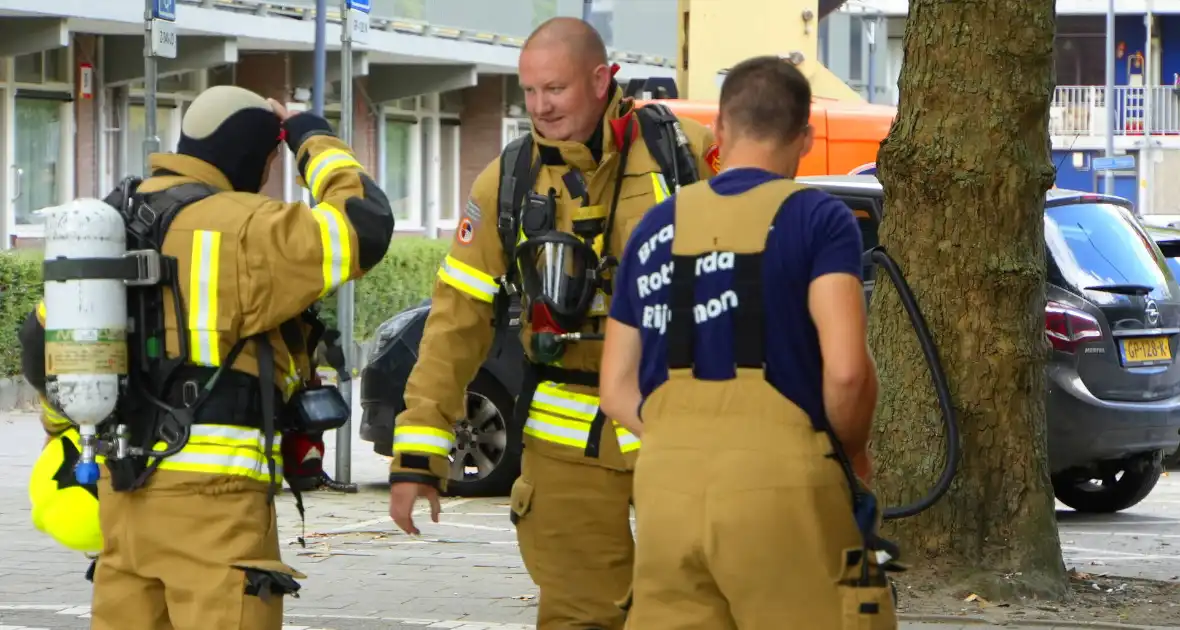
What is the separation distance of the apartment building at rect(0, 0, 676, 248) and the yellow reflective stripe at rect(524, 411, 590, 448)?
12.5m

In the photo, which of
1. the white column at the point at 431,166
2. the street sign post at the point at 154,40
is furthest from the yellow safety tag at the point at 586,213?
the white column at the point at 431,166

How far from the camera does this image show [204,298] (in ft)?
15.1

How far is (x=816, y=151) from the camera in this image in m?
17.3

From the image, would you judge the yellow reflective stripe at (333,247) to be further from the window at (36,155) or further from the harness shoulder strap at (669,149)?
the window at (36,155)

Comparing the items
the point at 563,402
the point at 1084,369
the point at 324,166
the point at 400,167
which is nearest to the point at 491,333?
the point at 563,402

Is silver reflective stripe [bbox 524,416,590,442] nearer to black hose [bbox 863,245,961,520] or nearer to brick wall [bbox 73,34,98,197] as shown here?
black hose [bbox 863,245,961,520]

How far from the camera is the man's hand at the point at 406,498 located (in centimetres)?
488

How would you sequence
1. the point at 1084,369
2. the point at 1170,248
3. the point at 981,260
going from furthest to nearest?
1. the point at 1170,248
2. the point at 1084,369
3. the point at 981,260

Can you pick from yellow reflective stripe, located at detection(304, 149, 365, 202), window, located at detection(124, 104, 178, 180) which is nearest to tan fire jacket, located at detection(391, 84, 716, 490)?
yellow reflective stripe, located at detection(304, 149, 365, 202)

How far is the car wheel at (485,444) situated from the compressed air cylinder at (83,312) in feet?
20.3

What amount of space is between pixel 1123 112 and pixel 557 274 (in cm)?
5277

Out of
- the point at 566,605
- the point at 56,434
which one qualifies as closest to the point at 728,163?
the point at 566,605

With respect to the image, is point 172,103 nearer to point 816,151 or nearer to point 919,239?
point 816,151

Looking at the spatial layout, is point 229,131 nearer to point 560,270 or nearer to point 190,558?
point 560,270
